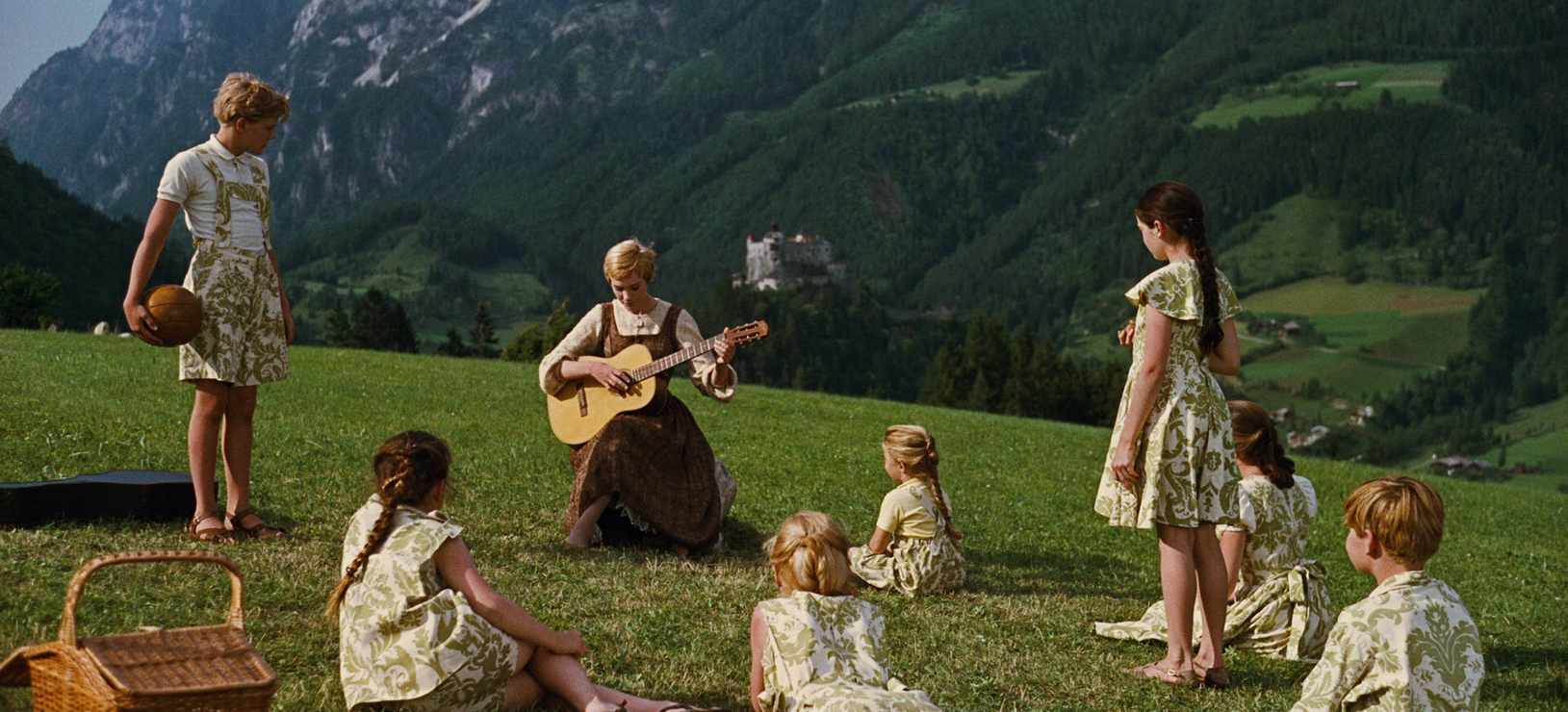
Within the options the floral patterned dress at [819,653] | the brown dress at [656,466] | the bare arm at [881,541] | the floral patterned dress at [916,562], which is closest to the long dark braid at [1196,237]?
the floral patterned dress at [819,653]

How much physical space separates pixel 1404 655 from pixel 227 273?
7136 millimetres

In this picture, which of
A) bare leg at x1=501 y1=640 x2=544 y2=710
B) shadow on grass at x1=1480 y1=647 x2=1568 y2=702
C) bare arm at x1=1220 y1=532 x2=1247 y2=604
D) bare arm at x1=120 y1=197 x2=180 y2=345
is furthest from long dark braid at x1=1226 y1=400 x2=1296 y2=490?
bare arm at x1=120 y1=197 x2=180 y2=345

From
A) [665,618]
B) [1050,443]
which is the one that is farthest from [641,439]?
[1050,443]

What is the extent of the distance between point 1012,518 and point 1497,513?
12.8 m

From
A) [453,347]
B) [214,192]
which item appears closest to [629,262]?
[214,192]

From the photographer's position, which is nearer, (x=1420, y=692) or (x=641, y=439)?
(x=1420, y=692)

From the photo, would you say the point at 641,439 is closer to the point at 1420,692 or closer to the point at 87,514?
the point at 87,514

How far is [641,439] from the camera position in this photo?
9680 millimetres

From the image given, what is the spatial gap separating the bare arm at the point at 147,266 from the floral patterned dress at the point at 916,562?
4952 millimetres

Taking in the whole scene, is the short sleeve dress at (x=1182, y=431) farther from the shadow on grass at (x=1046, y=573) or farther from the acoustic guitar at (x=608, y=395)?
the acoustic guitar at (x=608, y=395)

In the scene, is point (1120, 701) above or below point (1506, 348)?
above

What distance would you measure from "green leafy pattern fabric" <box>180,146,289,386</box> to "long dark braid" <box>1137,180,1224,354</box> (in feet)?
18.2

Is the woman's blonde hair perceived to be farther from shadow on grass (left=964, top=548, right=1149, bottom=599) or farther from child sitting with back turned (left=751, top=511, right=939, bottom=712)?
child sitting with back turned (left=751, top=511, right=939, bottom=712)

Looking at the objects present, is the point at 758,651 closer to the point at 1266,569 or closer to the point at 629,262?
the point at 629,262
